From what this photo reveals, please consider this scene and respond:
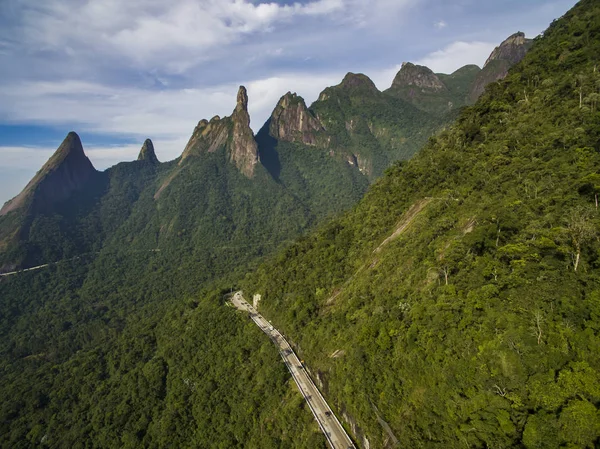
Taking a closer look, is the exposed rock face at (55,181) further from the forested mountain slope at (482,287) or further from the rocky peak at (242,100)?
the forested mountain slope at (482,287)

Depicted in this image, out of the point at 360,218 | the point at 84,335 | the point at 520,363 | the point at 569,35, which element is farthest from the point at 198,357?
the point at 569,35

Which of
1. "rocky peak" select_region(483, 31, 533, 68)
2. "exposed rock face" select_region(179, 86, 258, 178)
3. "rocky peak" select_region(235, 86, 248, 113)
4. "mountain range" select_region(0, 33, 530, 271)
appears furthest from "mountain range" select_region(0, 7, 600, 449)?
"rocky peak" select_region(483, 31, 533, 68)

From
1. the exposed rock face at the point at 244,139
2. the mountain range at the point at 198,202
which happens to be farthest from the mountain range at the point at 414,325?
the exposed rock face at the point at 244,139

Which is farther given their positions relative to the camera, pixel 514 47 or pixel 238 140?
pixel 514 47

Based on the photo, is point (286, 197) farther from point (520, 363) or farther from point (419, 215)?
point (520, 363)

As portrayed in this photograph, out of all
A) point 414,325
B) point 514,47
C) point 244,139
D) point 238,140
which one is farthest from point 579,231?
point 514,47

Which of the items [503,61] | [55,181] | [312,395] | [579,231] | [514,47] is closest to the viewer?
[579,231]

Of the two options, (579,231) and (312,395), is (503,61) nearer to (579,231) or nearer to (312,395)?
(579,231)
